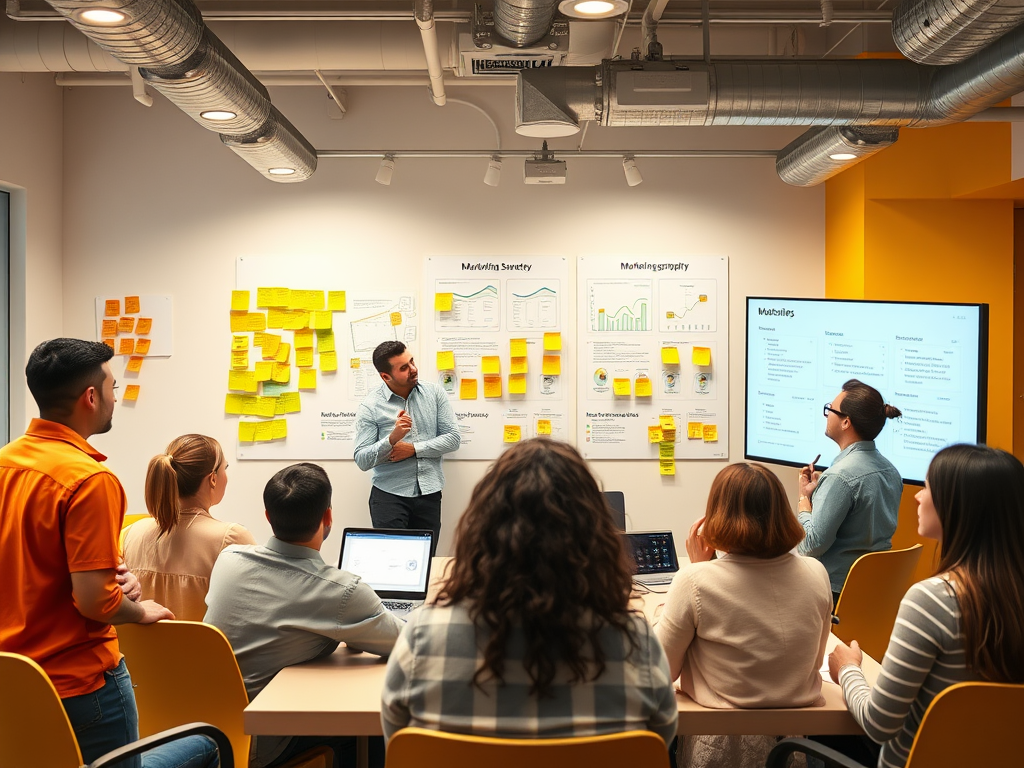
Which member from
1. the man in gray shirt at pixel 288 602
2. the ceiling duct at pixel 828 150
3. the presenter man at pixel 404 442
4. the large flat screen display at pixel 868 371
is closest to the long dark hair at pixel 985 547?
the man in gray shirt at pixel 288 602

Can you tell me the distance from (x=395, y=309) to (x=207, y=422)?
4.49 ft

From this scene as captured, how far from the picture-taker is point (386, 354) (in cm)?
479

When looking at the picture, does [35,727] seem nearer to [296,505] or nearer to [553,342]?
[296,505]

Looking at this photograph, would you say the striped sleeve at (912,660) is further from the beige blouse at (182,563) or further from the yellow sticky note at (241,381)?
the yellow sticky note at (241,381)

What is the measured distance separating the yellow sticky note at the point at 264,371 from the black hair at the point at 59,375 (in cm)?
310

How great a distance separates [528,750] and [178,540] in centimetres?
166

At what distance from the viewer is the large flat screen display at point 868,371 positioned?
14.0 ft

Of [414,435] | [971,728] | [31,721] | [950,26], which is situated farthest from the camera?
[414,435]

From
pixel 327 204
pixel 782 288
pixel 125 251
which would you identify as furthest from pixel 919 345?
pixel 125 251

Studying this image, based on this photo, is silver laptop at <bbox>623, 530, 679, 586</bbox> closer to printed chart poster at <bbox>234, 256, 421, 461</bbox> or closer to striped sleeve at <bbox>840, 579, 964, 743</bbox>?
striped sleeve at <bbox>840, 579, 964, 743</bbox>

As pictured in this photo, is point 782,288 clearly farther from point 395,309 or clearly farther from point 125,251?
point 125,251

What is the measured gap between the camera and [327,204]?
5293 mm

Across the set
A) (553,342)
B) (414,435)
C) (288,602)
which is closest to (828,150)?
(553,342)

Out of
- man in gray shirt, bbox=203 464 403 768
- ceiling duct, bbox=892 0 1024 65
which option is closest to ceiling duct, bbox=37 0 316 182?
man in gray shirt, bbox=203 464 403 768
